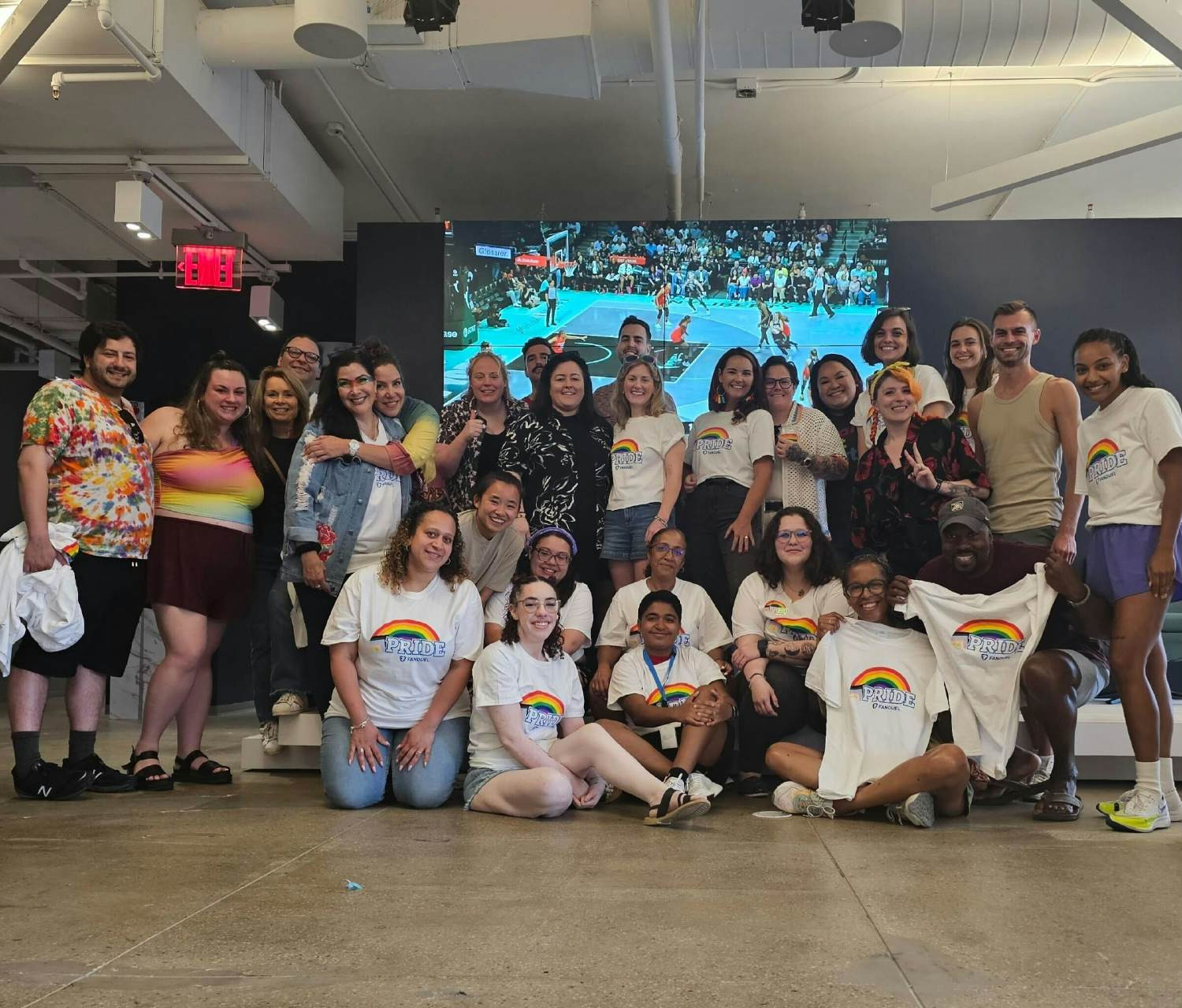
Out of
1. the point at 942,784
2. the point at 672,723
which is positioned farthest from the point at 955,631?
the point at 672,723

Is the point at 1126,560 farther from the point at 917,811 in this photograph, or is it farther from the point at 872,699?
the point at 917,811

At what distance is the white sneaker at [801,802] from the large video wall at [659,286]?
415cm

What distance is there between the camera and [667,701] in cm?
397

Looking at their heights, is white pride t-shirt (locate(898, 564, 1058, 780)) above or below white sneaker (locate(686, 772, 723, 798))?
above

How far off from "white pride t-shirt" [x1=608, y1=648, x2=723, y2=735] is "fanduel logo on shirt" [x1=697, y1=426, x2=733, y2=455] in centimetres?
114

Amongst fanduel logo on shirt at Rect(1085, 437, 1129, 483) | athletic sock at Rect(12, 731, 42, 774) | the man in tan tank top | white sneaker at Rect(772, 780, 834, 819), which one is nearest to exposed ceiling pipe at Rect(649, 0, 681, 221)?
the man in tan tank top

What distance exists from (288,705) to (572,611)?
1.19m

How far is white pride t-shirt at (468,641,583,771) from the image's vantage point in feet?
11.6

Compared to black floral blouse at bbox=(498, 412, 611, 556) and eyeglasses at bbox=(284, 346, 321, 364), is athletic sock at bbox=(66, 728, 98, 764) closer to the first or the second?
eyeglasses at bbox=(284, 346, 321, 364)

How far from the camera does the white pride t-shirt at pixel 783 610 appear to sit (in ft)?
13.7

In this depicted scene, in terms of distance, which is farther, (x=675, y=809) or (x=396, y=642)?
(x=396, y=642)

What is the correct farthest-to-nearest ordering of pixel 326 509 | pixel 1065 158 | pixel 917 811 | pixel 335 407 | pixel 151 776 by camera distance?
pixel 1065 158 → pixel 335 407 → pixel 326 509 → pixel 151 776 → pixel 917 811

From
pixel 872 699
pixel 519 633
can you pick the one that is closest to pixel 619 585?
pixel 519 633

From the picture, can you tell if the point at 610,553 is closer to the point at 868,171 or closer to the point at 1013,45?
the point at 1013,45
